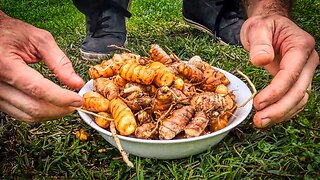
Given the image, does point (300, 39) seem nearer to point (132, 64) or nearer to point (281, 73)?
point (281, 73)

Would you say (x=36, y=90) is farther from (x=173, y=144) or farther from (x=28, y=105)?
(x=173, y=144)

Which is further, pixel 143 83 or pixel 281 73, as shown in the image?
pixel 143 83

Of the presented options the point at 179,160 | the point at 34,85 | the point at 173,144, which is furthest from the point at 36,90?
the point at 179,160

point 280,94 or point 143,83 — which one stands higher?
point 280,94

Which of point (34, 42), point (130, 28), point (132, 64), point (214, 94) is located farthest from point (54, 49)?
point (130, 28)

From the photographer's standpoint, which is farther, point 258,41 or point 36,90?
point 258,41

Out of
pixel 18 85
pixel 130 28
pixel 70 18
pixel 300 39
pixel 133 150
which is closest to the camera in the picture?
pixel 18 85

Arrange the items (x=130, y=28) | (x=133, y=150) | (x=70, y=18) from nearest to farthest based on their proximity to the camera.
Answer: (x=133, y=150), (x=130, y=28), (x=70, y=18)

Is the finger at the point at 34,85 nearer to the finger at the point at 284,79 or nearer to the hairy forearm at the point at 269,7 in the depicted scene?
the finger at the point at 284,79
